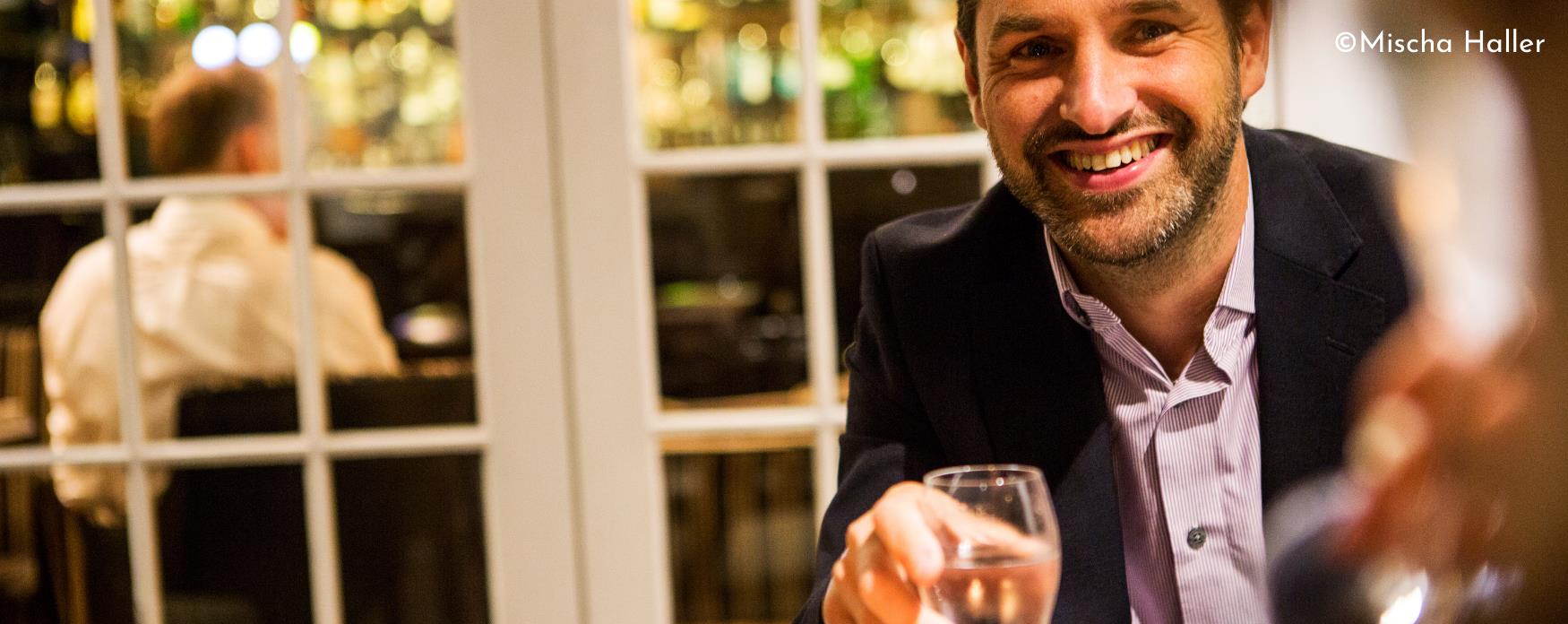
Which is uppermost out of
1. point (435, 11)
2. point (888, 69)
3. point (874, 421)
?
point (435, 11)

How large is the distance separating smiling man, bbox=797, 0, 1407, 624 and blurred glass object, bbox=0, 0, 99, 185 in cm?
356

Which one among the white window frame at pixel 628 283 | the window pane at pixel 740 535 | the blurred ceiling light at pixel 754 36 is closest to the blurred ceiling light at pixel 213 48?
the white window frame at pixel 628 283

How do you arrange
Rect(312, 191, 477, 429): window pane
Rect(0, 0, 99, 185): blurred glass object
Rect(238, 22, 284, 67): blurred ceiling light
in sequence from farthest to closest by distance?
Rect(312, 191, 477, 429): window pane, Rect(0, 0, 99, 185): blurred glass object, Rect(238, 22, 284, 67): blurred ceiling light

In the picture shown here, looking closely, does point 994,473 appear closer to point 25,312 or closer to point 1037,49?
point 1037,49

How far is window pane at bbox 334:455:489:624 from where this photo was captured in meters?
2.36

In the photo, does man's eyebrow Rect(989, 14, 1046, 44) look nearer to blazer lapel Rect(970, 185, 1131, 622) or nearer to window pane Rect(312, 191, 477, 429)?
blazer lapel Rect(970, 185, 1131, 622)

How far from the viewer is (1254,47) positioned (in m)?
1.27

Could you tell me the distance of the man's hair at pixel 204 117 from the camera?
7.23 feet

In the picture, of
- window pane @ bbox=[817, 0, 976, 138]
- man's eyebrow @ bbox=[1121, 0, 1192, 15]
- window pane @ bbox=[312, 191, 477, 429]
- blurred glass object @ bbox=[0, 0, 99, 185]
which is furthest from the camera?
window pane @ bbox=[312, 191, 477, 429]

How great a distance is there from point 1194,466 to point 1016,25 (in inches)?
18.3

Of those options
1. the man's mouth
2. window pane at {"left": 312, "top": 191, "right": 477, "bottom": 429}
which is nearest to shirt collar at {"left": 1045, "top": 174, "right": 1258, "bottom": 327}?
the man's mouth

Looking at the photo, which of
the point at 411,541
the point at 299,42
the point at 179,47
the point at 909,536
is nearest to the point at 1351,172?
the point at 909,536

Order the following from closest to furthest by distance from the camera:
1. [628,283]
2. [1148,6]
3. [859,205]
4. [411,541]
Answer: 1. [1148,6]
2. [628,283]
3. [411,541]
4. [859,205]

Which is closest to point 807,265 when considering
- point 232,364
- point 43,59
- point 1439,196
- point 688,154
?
point 688,154
